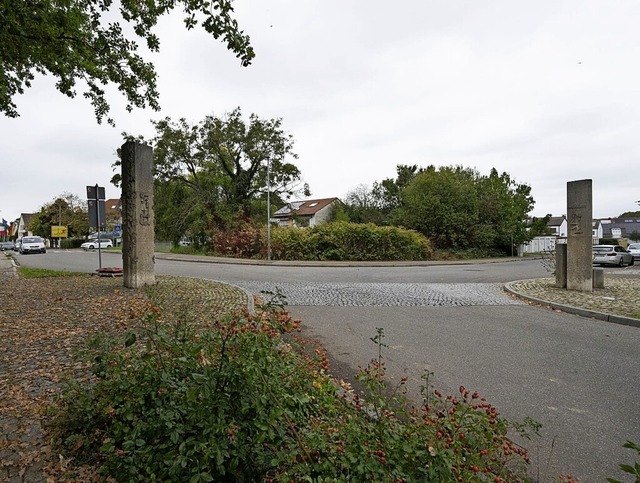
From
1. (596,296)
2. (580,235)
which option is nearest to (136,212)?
(580,235)

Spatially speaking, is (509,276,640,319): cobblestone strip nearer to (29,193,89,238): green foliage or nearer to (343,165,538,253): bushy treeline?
(343,165,538,253): bushy treeline

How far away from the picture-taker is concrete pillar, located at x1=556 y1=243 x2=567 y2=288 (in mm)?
11609

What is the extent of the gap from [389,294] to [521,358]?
568cm

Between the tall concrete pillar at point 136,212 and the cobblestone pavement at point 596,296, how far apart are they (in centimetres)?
1042

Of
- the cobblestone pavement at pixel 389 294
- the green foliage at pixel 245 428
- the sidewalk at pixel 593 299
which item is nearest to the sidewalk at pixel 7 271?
the cobblestone pavement at pixel 389 294

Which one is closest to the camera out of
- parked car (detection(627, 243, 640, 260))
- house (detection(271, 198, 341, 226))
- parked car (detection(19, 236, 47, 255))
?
parked car (detection(627, 243, 640, 260))

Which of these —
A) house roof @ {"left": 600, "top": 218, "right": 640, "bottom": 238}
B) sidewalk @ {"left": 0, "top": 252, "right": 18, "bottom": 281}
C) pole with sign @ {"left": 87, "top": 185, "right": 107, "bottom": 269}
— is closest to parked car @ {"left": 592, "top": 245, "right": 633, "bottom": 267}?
pole with sign @ {"left": 87, "top": 185, "right": 107, "bottom": 269}

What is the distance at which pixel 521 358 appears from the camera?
17.7ft

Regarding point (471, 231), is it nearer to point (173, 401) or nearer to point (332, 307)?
point (332, 307)

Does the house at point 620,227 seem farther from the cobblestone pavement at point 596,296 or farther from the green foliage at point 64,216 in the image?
the green foliage at point 64,216

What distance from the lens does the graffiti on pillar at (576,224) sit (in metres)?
10.7

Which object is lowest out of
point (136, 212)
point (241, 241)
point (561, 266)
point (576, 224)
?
point (561, 266)

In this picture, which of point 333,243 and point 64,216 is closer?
point 333,243

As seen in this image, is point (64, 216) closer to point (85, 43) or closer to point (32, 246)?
point (32, 246)
